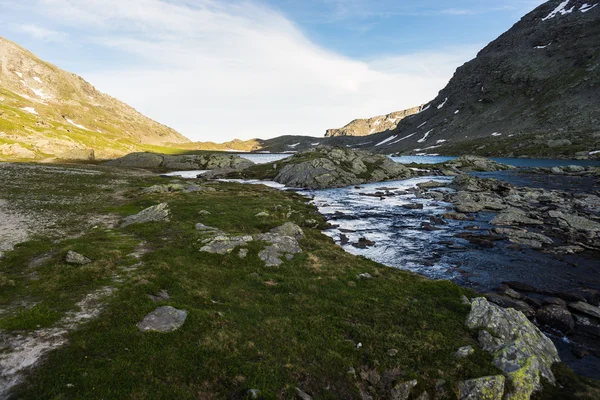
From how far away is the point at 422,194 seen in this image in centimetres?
7331

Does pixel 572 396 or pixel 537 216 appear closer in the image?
pixel 572 396

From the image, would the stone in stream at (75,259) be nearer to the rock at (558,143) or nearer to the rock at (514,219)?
the rock at (514,219)

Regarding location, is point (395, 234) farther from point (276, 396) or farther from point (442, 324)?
point (276, 396)

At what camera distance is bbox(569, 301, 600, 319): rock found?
20480 mm

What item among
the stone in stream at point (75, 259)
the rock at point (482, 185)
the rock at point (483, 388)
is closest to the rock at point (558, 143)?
the rock at point (482, 185)

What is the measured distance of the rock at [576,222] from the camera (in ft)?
126

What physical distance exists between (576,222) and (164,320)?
5181 centimetres

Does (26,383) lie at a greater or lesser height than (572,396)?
greater

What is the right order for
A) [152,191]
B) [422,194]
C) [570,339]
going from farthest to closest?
[422,194] < [152,191] < [570,339]

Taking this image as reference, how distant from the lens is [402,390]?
12820mm

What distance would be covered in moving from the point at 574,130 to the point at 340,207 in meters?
182

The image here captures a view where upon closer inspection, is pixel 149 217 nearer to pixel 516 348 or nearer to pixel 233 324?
pixel 233 324

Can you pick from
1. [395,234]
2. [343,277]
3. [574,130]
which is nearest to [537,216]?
[395,234]

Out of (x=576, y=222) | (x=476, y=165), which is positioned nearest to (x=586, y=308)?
(x=576, y=222)
